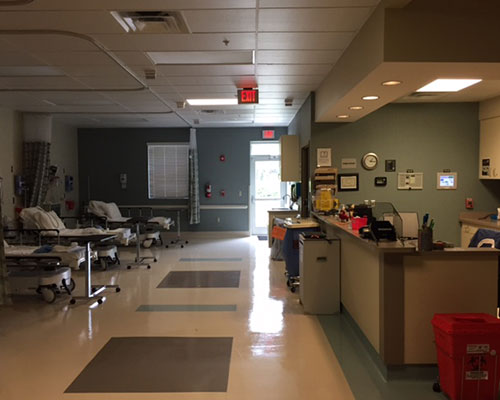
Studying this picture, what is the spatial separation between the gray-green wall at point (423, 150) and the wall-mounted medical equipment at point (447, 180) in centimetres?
6

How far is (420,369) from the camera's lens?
10.0ft

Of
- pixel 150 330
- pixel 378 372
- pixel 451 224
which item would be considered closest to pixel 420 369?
pixel 378 372

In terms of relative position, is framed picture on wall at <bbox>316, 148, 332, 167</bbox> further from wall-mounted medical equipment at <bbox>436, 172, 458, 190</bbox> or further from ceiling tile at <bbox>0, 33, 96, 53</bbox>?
ceiling tile at <bbox>0, 33, 96, 53</bbox>

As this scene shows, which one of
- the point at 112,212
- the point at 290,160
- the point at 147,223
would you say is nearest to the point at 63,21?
the point at 290,160

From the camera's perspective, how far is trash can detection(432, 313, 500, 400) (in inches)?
103

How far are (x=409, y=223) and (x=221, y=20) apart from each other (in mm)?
3698

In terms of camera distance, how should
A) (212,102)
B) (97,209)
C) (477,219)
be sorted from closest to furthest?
(477,219) → (212,102) → (97,209)

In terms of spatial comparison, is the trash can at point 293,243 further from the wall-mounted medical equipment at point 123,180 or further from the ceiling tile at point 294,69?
the wall-mounted medical equipment at point 123,180

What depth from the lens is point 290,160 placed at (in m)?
7.61

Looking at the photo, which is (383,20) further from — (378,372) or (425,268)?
(378,372)

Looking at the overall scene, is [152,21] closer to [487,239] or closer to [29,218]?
[487,239]

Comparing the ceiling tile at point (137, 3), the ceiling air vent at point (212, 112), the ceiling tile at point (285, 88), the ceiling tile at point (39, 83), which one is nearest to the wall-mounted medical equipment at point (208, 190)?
the ceiling air vent at point (212, 112)

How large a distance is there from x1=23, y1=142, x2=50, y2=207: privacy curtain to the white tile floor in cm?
233

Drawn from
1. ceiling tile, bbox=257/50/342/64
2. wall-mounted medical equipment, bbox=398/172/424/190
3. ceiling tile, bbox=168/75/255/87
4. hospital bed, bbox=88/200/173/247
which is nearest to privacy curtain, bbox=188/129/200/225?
hospital bed, bbox=88/200/173/247
